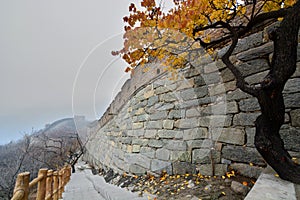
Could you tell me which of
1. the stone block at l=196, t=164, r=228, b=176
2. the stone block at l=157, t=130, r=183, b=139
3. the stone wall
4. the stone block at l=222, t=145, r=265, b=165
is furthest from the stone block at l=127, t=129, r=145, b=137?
the stone block at l=222, t=145, r=265, b=165

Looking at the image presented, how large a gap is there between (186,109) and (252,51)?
3.52 ft

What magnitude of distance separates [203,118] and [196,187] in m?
0.83

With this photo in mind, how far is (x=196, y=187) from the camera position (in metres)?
1.94

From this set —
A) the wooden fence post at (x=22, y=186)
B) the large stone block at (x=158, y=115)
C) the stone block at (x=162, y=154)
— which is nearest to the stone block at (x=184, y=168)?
the stone block at (x=162, y=154)

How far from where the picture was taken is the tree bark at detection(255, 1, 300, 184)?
1237 mm

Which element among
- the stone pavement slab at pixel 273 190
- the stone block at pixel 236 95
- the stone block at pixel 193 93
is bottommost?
the stone pavement slab at pixel 273 190

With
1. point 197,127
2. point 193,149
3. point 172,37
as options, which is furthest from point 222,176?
point 172,37

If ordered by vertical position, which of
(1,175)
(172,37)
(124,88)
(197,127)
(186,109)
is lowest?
(1,175)

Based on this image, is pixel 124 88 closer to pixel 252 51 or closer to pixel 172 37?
pixel 172 37

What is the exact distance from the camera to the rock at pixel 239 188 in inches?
63.3

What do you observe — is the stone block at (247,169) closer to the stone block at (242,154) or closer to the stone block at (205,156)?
the stone block at (242,154)

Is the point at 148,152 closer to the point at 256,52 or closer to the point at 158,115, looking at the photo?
the point at 158,115

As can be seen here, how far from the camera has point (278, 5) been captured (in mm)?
1997

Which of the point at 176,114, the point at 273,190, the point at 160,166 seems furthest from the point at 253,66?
the point at 160,166
